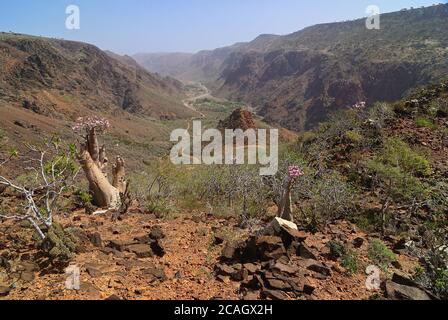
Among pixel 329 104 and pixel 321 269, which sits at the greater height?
pixel 329 104

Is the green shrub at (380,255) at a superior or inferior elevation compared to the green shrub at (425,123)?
inferior

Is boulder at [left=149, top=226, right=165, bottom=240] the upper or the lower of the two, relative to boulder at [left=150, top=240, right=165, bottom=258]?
upper

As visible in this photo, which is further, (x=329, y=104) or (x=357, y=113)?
(x=329, y=104)

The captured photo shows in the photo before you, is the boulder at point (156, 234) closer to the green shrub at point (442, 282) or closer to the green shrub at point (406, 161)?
the green shrub at point (442, 282)

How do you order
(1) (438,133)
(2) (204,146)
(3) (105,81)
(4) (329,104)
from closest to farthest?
(1) (438,133), (2) (204,146), (4) (329,104), (3) (105,81)

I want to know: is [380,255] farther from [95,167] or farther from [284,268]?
[95,167]

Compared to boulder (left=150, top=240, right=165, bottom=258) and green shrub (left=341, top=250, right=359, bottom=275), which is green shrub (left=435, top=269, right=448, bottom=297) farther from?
boulder (left=150, top=240, right=165, bottom=258)

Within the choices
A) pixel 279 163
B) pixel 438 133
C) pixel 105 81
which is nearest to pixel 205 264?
pixel 279 163

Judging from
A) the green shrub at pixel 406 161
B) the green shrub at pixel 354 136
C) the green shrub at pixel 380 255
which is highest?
the green shrub at pixel 354 136

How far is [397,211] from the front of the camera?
31.0 ft

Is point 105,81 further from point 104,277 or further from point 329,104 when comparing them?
point 104,277

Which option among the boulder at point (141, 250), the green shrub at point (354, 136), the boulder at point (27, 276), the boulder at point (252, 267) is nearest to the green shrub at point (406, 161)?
the green shrub at point (354, 136)

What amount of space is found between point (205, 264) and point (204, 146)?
29.7 m

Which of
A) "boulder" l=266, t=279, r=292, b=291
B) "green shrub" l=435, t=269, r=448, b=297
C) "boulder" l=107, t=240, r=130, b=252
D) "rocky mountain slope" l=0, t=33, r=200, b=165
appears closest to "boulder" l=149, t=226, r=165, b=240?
"boulder" l=107, t=240, r=130, b=252
